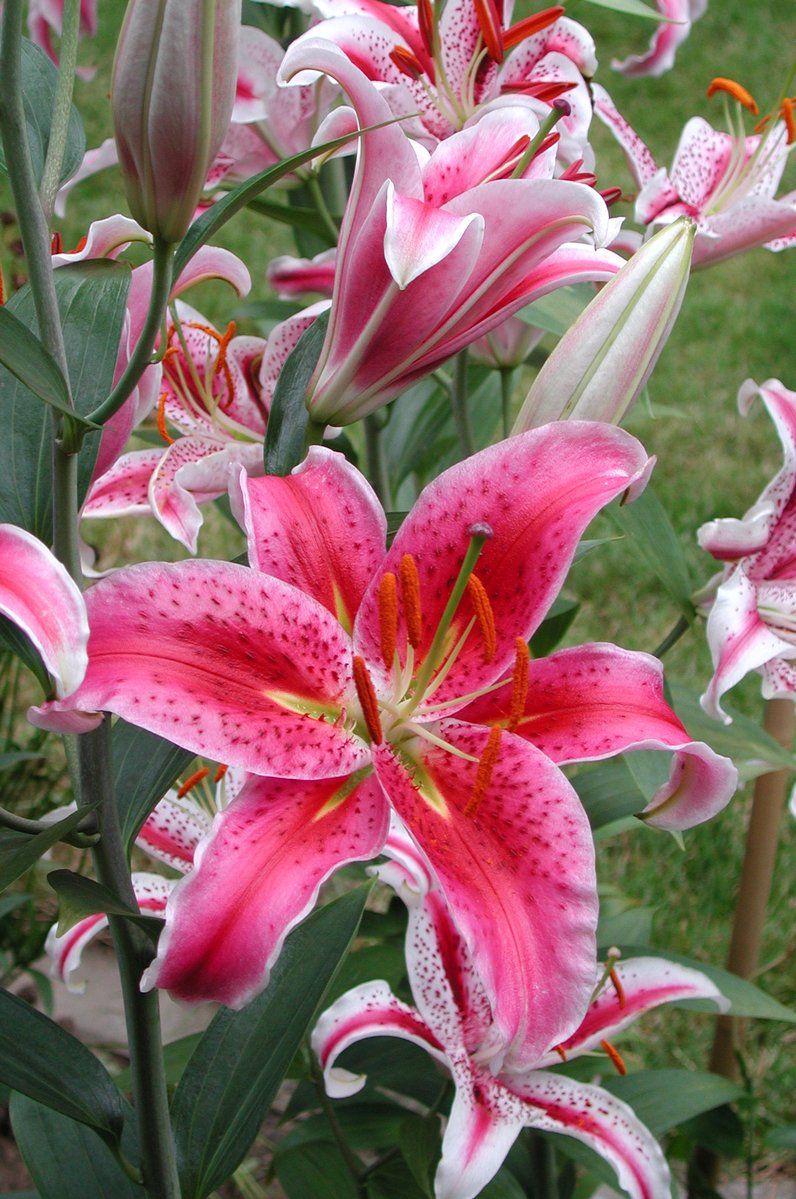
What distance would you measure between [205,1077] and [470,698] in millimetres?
342

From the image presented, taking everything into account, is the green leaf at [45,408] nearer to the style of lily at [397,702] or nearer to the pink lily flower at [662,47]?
the style of lily at [397,702]

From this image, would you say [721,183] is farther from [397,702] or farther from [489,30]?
[397,702]

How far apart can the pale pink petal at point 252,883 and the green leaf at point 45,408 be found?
0.63 feet

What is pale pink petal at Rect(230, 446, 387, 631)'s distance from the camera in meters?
0.58

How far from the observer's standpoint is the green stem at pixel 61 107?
1.92 ft

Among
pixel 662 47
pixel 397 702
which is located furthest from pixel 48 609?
pixel 662 47

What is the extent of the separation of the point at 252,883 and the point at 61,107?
1.15 ft

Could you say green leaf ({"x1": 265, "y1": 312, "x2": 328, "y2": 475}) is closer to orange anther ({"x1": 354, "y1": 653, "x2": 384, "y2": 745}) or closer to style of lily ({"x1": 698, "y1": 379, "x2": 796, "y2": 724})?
orange anther ({"x1": 354, "y1": 653, "x2": 384, "y2": 745})

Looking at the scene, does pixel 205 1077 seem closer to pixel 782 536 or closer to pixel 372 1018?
pixel 372 1018

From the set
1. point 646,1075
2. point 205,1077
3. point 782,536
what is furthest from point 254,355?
point 646,1075

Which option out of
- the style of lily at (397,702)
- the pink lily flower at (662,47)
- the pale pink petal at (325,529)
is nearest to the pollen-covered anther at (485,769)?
the style of lily at (397,702)

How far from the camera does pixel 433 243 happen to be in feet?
1.75

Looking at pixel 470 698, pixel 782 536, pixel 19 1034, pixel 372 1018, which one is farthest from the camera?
pixel 782 536

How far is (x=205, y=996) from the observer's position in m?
0.48
